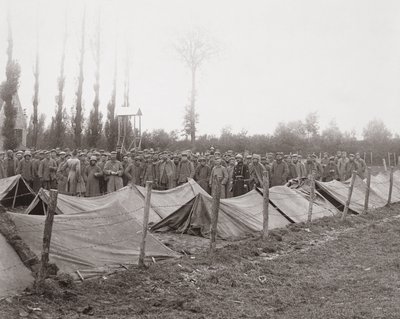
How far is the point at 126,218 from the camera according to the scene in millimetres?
9617

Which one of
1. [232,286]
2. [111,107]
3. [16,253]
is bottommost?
[232,286]

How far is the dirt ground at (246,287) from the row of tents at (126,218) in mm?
452

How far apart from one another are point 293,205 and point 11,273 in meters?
9.43

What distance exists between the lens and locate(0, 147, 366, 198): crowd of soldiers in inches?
649

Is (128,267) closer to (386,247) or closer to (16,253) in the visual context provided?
(16,253)

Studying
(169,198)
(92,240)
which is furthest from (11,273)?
(169,198)

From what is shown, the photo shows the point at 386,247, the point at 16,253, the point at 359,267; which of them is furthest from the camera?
the point at 386,247

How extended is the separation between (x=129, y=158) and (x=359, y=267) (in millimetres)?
10816

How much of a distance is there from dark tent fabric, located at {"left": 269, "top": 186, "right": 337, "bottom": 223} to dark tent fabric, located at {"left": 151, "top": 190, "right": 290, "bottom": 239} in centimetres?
134

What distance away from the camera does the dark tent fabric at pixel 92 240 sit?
770 cm

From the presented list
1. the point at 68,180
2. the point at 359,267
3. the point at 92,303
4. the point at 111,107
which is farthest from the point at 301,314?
the point at 111,107

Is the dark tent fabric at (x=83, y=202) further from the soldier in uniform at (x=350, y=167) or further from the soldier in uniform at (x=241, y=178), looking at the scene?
the soldier in uniform at (x=350, y=167)

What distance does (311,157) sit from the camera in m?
21.6

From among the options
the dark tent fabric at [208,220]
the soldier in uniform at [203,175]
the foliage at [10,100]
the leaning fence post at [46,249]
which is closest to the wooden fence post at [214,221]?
the dark tent fabric at [208,220]
